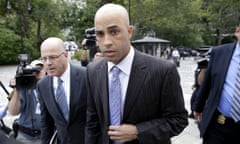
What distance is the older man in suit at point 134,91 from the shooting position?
1.62 metres

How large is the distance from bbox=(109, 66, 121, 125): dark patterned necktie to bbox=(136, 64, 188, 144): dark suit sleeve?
0.14m

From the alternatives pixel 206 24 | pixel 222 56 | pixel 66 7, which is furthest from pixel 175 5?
pixel 222 56

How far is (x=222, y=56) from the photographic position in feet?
9.29

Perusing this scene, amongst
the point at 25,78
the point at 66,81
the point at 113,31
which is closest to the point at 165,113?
the point at 113,31

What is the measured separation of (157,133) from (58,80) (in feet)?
3.39

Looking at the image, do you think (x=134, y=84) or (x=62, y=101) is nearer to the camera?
(x=134, y=84)

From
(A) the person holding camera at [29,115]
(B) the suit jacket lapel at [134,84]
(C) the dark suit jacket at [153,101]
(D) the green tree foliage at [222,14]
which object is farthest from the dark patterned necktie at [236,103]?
(D) the green tree foliage at [222,14]

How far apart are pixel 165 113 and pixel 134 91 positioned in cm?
22

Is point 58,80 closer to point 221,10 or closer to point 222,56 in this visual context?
point 222,56

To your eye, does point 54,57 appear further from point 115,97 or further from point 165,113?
point 165,113

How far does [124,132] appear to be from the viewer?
1.63 m

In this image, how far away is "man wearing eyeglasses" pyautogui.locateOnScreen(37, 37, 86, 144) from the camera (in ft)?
7.37

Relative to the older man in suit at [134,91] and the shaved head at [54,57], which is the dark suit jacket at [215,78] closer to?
the older man in suit at [134,91]

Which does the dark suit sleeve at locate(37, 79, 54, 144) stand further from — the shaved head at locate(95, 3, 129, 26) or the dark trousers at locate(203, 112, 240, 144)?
the dark trousers at locate(203, 112, 240, 144)
